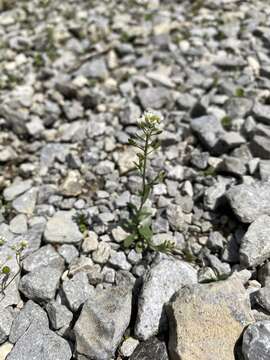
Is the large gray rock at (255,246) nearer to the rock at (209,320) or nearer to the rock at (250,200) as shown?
the rock at (250,200)

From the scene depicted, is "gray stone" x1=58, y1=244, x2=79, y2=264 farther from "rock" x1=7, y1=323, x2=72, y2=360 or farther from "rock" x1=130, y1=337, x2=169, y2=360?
"rock" x1=130, y1=337, x2=169, y2=360

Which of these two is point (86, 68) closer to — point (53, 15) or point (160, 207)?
point (53, 15)

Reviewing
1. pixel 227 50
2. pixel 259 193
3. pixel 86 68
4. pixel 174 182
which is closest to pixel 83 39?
pixel 86 68

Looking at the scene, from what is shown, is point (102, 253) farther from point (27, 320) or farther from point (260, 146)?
point (260, 146)

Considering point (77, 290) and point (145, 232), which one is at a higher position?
point (145, 232)

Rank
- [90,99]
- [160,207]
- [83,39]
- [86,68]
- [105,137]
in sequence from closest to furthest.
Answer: [160,207] → [105,137] → [90,99] → [86,68] → [83,39]

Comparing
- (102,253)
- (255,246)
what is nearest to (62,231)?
(102,253)

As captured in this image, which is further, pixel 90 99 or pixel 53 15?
pixel 53 15
